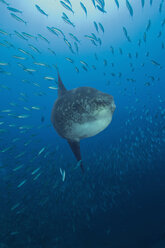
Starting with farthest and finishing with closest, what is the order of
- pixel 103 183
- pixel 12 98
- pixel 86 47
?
pixel 12 98 < pixel 86 47 < pixel 103 183

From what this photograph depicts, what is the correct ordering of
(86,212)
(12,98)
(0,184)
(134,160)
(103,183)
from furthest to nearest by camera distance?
(12,98), (134,160), (0,184), (103,183), (86,212)

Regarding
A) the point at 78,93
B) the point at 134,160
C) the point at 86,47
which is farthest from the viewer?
the point at 86,47

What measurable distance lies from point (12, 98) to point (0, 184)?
78598mm

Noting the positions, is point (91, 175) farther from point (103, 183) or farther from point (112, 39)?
point (112, 39)

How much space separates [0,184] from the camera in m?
8.82

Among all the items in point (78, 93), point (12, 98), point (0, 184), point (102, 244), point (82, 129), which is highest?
point (12, 98)

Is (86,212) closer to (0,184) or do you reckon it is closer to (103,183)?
(103,183)

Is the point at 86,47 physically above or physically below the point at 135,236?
above

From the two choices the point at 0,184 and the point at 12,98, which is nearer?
the point at 0,184

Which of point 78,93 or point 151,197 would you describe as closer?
point 78,93

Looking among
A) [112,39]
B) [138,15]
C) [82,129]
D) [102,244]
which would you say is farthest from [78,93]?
[112,39]

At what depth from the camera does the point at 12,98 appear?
76.8m

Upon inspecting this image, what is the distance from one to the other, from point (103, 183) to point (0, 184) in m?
6.72

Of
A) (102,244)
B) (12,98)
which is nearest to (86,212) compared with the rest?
(102,244)
